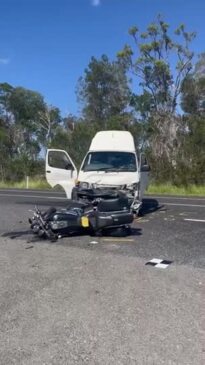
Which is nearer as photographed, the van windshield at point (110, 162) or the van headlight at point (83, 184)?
the van headlight at point (83, 184)

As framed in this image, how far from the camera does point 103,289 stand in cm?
562

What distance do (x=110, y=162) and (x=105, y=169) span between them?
0.53 m

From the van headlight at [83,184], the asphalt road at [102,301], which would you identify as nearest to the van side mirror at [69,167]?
the van headlight at [83,184]

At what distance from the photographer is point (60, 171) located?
12.2 metres

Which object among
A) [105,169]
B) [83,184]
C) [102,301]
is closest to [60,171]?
[83,184]

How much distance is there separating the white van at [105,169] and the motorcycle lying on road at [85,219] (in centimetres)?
176

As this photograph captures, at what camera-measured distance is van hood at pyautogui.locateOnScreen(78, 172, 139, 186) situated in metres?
11.6

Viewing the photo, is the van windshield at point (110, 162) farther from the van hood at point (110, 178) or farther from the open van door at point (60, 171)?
the open van door at point (60, 171)

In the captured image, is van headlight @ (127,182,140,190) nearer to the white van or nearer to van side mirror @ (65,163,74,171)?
the white van

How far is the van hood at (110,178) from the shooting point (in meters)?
11.6

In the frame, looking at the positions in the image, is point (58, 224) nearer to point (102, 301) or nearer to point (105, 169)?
point (105, 169)

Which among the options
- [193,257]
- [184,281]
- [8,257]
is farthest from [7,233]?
[184,281]

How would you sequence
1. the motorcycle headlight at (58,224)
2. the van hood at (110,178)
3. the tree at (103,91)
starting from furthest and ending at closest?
the tree at (103,91) → the van hood at (110,178) → the motorcycle headlight at (58,224)

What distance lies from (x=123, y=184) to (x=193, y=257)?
4.57 m
